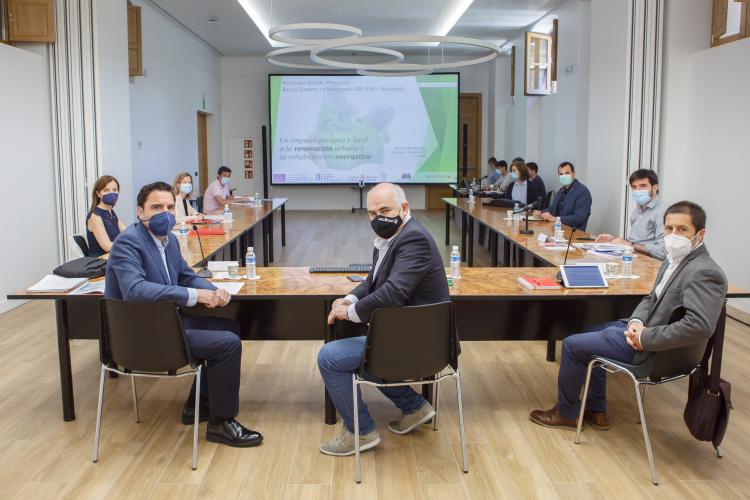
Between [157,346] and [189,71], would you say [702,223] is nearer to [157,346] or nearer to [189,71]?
[157,346]

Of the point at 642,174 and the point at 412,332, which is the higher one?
the point at 642,174

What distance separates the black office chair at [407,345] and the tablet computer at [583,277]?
926mm

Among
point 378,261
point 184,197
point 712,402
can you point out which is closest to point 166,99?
point 184,197

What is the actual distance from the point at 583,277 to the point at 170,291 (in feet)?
6.64

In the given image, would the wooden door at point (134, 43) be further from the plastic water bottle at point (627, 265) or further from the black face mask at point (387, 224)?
the plastic water bottle at point (627, 265)

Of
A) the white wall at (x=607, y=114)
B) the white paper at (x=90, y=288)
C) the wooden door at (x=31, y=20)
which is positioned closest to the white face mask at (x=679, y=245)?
the white paper at (x=90, y=288)

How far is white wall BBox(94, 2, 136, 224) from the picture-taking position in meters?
6.77

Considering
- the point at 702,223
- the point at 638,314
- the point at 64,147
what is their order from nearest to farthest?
the point at 702,223 → the point at 638,314 → the point at 64,147

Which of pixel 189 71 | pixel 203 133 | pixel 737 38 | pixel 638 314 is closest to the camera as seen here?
pixel 638 314

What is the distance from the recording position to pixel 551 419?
141 inches

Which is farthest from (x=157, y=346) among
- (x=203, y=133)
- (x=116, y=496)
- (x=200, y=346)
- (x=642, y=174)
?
(x=203, y=133)

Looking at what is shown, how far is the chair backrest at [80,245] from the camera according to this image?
16.7ft

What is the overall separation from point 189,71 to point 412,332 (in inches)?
419

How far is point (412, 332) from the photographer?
9.55 ft
